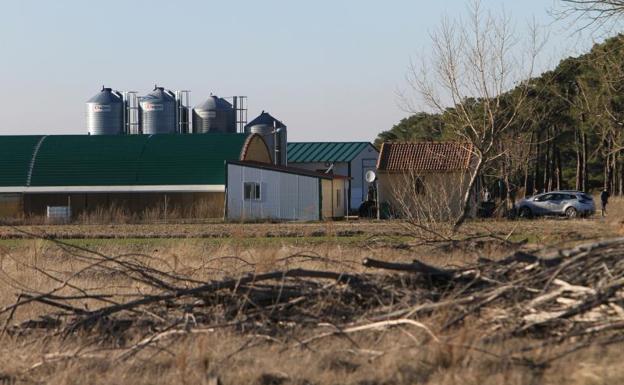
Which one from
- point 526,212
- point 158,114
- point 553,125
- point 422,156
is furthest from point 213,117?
point 526,212

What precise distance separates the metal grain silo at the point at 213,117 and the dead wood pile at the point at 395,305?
58.5 m

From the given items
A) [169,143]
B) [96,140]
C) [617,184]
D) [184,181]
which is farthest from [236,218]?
[617,184]

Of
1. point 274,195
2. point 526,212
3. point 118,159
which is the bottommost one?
point 526,212

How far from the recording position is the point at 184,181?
55.1 meters

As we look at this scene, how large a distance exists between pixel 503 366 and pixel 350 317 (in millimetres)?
1959

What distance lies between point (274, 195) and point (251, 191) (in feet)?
4.21

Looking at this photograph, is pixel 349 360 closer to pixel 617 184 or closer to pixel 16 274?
pixel 16 274

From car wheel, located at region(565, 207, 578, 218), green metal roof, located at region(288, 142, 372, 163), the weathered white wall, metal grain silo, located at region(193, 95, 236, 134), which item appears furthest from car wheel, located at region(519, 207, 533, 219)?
green metal roof, located at region(288, 142, 372, 163)

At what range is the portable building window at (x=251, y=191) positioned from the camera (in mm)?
53531

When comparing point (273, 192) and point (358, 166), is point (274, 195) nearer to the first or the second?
point (273, 192)

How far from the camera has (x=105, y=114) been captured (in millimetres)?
67812

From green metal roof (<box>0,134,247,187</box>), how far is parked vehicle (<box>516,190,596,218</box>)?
54.6 feet

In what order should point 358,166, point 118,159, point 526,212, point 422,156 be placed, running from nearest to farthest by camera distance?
point 526,212 < point 422,156 < point 118,159 < point 358,166

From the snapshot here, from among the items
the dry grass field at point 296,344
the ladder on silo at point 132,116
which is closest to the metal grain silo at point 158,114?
the ladder on silo at point 132,116
